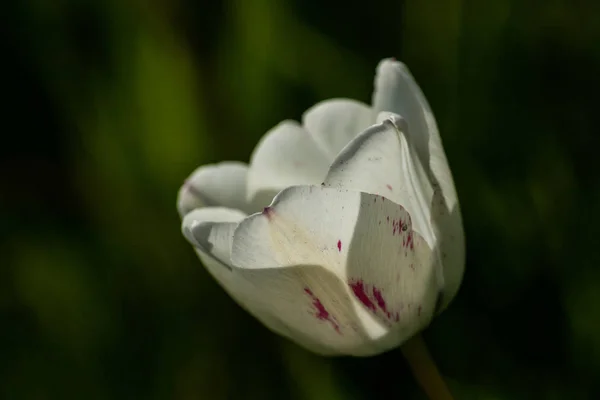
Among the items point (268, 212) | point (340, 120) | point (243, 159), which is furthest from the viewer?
point (243, 159)

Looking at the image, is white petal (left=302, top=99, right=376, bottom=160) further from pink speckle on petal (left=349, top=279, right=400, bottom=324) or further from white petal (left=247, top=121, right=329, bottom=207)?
pink speckle on petal (left=349, top=279, right=400, bottom=324)

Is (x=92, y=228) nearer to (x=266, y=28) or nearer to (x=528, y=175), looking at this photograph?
(x=266, y=28)

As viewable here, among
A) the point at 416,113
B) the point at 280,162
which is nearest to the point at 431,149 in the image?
the point at 416,113

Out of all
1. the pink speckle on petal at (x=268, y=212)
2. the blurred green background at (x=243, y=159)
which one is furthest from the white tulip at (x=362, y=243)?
the blurred green background at (x=243, y=159)

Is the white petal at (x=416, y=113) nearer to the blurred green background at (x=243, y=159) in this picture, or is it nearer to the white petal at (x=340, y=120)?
the white petal at (x=340, y=120)

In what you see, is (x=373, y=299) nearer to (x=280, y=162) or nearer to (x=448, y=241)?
(x=448, y=241)

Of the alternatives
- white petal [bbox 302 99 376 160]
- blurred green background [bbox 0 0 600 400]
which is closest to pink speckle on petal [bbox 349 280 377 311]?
white petal [bbox 302 99 376 160]

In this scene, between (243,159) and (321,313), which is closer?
(321,313)

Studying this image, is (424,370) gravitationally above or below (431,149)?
below
